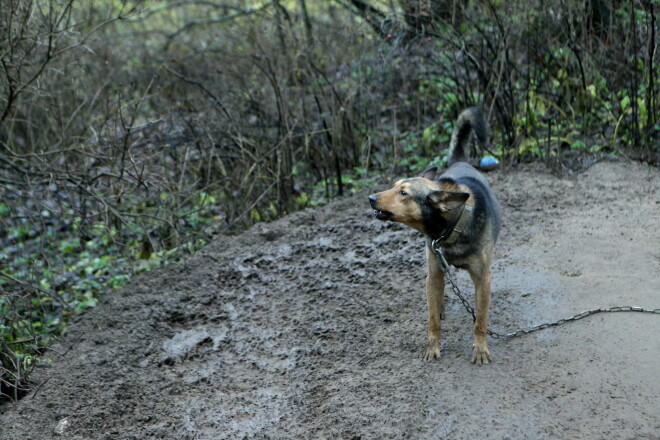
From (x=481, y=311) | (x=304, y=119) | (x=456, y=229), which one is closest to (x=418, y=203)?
(x=456, y=229)

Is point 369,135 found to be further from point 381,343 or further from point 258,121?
point 381,343

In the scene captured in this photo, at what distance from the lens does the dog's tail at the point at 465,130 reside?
584 cm

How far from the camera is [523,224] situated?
6.91 m

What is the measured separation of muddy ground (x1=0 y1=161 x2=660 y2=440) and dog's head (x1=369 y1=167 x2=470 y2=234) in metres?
1.07

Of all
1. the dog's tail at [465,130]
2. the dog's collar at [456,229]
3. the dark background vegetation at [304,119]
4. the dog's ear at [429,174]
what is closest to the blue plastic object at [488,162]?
the dark background vegetation at [304,119]

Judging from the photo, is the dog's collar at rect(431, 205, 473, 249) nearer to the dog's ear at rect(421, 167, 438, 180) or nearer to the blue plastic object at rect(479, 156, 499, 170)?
the dog's ear at rect(421, 167, 438, 180)

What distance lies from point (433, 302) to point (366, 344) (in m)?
0.74

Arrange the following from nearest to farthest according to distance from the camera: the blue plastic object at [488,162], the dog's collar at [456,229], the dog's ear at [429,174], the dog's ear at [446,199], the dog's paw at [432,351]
Result: the dog's ear at [446,199] < the dog's collar at [456,229] < the dog's paw at [432,351] < the dog's ear at [429,174] < the blue plastic object at [488,162]

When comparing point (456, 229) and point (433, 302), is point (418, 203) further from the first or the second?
point (433, 302)

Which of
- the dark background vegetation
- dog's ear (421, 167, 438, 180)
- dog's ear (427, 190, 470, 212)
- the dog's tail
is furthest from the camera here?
the dark background vegetation

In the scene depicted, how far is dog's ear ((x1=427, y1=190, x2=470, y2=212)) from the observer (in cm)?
441

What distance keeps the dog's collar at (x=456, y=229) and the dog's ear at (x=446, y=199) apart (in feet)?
0.36

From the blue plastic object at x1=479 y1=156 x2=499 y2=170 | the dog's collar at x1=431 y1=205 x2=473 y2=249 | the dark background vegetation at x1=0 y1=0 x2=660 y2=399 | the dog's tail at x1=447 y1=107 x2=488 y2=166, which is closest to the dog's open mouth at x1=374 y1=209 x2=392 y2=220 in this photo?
the dog's collar at x1=431 y1=205 x2=473 y2=249

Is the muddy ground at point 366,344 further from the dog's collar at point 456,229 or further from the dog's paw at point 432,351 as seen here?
the dog's collar at point 456,229
